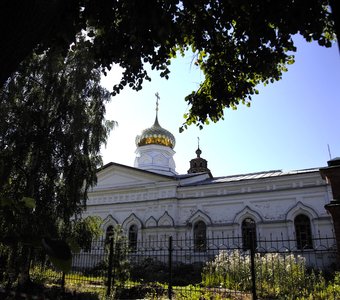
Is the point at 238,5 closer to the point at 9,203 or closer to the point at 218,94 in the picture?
the point at 218,94

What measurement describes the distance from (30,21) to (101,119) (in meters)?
10.5

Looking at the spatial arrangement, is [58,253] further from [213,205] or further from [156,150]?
[156,150]

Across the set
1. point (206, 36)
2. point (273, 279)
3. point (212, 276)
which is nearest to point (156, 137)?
point (212, 276)

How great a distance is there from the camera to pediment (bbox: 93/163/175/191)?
69.5ft

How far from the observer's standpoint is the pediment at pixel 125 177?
833 inches

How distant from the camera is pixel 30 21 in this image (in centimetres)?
175

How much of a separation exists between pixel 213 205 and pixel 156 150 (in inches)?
425

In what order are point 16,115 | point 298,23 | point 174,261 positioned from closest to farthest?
1. point 298,23
2. point 16,115
3. point 174,261

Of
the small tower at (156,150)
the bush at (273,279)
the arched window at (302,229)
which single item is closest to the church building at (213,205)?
the arched window at (302,229)

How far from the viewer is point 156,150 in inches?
1129

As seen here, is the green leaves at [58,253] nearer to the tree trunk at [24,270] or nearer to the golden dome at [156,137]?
the tree trunk at [24,270]

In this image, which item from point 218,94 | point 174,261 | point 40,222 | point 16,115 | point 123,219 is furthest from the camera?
point 123,219

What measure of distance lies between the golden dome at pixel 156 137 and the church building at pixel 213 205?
6.01 m

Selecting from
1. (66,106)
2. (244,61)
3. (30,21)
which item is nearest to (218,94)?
(244,61)
